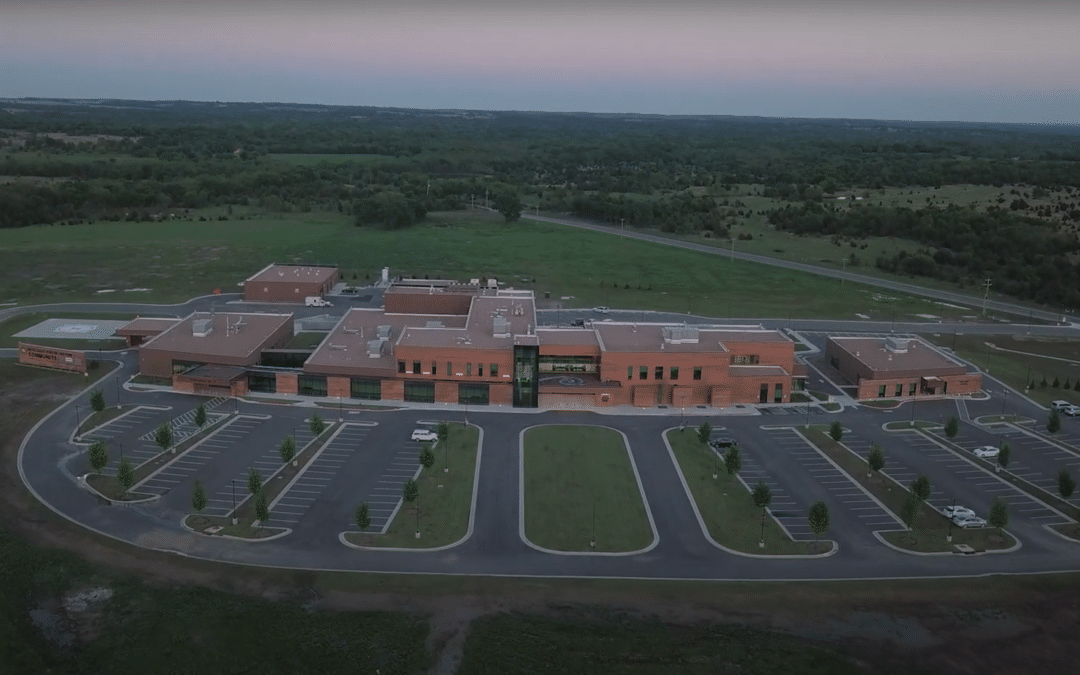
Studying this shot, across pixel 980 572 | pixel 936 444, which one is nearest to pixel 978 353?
pixel 936 444

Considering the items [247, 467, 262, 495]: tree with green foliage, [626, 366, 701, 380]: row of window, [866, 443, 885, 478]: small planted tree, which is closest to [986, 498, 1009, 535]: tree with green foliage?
[866, 443, 885, 478]: small planted tree

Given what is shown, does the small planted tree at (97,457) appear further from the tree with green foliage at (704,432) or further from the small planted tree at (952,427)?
the small planted tree at (952,427)

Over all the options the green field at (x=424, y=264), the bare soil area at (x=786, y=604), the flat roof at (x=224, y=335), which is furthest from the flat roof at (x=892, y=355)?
the flat roof at (x=224, y=335)

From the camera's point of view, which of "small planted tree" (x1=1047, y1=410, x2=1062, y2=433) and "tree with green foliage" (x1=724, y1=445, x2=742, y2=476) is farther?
"small planted tree" (x1=1047, y1=410, x2=1062, y2=433)

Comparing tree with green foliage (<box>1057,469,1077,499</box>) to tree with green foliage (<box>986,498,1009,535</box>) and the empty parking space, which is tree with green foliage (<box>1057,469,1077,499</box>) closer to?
tree with green foliage (<box>986,498,1009,535</box>)

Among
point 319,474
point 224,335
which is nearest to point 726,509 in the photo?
point 319,474

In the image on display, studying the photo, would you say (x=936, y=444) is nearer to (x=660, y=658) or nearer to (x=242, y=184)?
(x=660, y=658)

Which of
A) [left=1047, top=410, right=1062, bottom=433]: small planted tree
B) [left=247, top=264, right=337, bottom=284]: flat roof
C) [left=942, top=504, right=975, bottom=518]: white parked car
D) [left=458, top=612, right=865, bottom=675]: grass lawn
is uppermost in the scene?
[left=247, top=264, right=337, bottom=284]: flat roof
